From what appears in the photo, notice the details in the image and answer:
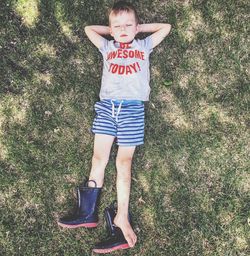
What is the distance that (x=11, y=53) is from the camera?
5270 millimetres

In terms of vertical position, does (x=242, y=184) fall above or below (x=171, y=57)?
below

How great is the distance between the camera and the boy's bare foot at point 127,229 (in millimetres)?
4855

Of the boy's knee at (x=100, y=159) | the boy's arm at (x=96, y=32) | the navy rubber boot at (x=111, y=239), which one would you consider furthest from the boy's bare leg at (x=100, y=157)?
the boy's arm at (x=96, y=32)

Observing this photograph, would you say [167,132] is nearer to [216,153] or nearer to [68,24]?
[216,153]

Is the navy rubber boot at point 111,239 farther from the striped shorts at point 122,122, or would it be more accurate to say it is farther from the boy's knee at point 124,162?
the striped shorts at point 122,122

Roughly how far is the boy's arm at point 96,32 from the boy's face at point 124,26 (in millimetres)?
284

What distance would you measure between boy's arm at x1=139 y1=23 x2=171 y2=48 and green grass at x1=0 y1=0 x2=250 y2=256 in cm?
23

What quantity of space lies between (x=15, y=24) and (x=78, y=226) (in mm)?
2556

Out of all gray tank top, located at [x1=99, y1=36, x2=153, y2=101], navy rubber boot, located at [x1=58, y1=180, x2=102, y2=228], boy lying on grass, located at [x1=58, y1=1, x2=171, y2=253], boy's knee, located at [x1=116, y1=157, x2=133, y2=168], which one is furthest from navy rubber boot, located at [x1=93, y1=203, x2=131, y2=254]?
gray tank top, located at [x1=99, y1=36, x2=153, y2=101]

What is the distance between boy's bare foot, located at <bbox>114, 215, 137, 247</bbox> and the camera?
4.86m

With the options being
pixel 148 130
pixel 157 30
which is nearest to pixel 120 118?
pixel 148 130

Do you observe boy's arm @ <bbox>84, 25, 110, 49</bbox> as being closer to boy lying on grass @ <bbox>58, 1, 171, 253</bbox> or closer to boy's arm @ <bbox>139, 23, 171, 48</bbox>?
boy lying on grass @ <bbox>58, 1, 171, 253</bbox>

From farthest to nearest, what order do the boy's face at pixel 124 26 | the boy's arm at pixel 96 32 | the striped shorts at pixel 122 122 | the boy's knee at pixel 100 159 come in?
the boy's arm at pixel 96 32, the boy's knee at pixel 100 159, the striped shorts at pixel 122 122, the boy's face at pixel 124 26

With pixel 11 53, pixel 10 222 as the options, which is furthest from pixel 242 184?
pixel 11 53
